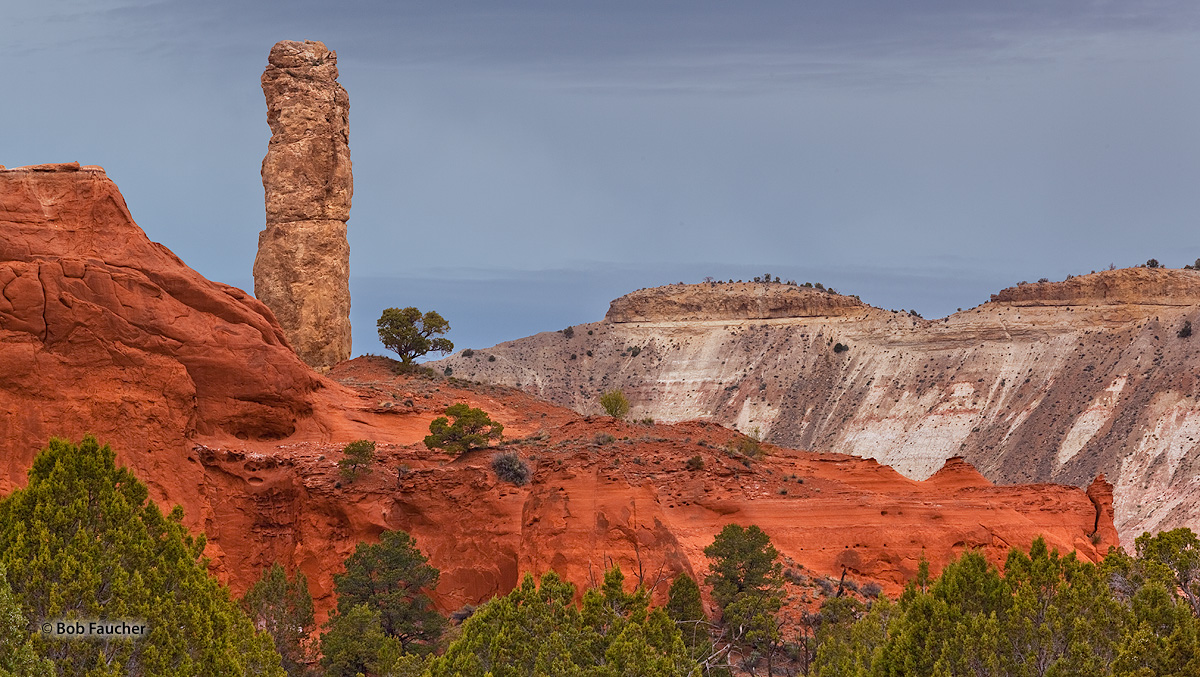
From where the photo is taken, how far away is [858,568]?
118ft

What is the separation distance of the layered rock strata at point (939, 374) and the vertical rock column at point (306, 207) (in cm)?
4212

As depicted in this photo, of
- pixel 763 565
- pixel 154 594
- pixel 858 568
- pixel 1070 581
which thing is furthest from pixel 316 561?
pixel 1070 581

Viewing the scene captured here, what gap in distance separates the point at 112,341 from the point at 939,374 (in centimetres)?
7381

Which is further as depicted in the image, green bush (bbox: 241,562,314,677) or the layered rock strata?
the layered rock strata

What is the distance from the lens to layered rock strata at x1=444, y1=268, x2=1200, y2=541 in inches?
3103

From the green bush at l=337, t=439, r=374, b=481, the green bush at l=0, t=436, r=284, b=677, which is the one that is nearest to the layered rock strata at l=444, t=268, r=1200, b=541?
the green bush at l=337, t=439, r=374, b=481

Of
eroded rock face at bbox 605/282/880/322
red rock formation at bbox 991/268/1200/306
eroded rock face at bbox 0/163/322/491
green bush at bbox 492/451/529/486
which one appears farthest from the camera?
eroded rock face at bbox 605/282/880/322

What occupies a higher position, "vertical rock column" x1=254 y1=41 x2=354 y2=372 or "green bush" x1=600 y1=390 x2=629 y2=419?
"vertical rock column" x1=254 y1=41 x2=354 y2=372

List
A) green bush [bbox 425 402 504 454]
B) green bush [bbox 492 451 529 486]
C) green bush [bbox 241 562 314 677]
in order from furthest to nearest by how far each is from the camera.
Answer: green bush [bbox 425 402 504 454] → green bush [bbox 492 451 529 486] → green bush [bbox 241 562 314 677]

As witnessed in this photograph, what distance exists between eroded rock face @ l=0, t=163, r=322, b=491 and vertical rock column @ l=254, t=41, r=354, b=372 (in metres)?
11.8

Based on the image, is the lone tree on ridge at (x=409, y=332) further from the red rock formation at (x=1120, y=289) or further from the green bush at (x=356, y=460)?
the red rock formation at (x=1120, y=289)

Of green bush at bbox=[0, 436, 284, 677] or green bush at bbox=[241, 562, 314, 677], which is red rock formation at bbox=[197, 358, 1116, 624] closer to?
green bush at bbox=[241, 562, 314, 677]

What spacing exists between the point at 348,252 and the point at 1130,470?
47.2 meters

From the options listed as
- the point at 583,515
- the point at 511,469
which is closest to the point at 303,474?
the point at 511,469
